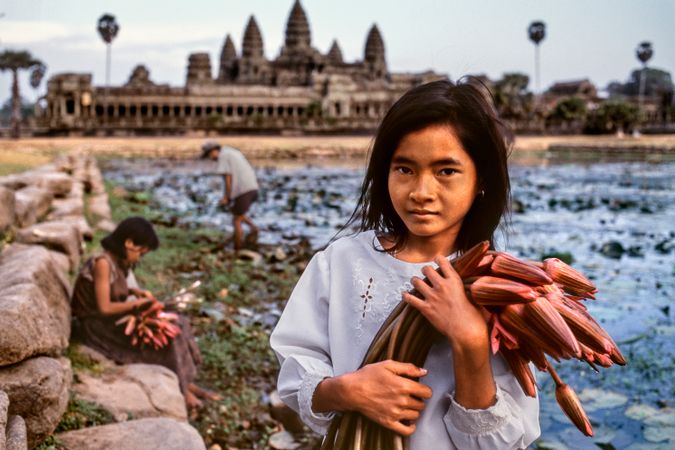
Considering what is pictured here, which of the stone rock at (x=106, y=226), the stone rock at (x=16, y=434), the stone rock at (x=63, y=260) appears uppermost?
the stone rock at (x=63, y=260)

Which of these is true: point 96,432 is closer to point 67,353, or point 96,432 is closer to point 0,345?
point 0,345

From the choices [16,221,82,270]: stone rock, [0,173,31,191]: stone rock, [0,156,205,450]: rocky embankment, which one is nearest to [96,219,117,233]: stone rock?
[0,173,31,191]: stone rock

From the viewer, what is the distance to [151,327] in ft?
12.8

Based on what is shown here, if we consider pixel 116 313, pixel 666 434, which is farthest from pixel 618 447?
pixel 116 313

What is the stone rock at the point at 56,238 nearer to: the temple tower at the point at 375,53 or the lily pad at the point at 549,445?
the lily pad at the point at 549,445

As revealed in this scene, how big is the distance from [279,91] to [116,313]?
55.3m

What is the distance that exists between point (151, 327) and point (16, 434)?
1.82m

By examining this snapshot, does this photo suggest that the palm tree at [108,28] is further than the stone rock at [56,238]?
Yes

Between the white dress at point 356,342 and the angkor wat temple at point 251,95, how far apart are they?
39.0 m

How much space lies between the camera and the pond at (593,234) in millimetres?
3539

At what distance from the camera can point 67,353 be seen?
11.8ft

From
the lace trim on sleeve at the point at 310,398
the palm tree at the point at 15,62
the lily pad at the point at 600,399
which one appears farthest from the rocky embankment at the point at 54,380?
the palm tree at the point at 15,62

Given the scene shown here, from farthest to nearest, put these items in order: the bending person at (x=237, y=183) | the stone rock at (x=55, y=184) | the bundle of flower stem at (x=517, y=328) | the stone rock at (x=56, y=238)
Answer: the stone rock at (x=55, y=184)
the bending person at (x=237, y=183)
the stone rock at (x=56, y=238)
the bundle of flower stem at (x=517, y=328)

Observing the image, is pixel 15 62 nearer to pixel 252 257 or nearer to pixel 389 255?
pixel 252 257
